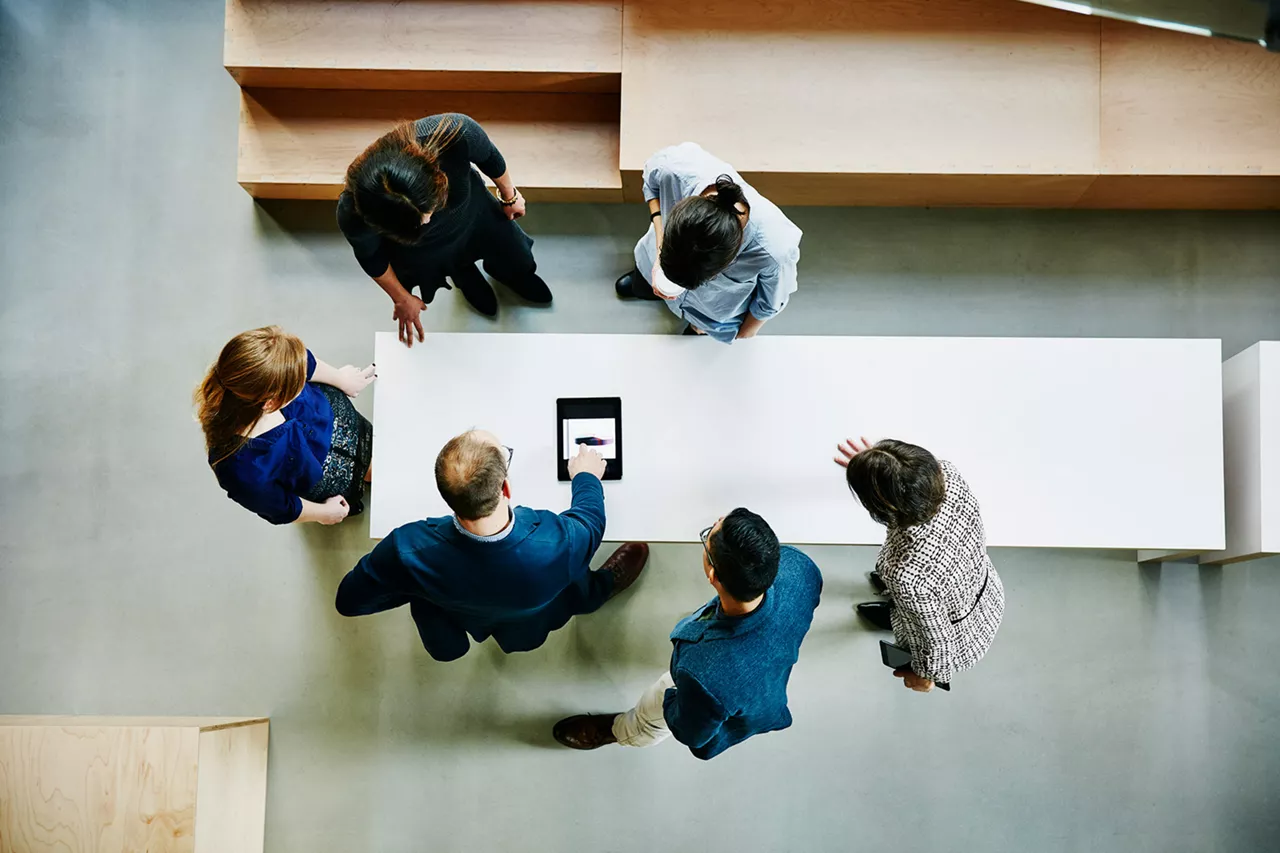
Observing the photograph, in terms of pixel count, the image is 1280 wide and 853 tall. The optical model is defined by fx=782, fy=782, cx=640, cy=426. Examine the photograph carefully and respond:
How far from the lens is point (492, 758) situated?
9.11ft

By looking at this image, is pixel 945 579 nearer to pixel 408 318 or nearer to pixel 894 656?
pixel 894 656

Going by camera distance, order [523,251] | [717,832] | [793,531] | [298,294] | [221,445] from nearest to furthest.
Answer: [221,445] → [793,531] → [523,251] → [717,832] → [298,294]

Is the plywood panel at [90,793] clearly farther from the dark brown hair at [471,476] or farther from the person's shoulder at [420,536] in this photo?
the dark brown hair at [471,476]

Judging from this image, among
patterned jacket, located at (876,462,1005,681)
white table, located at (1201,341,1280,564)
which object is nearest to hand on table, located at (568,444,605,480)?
patterned jacket, located at (876,462,1005,681)

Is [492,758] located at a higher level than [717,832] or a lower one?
higher

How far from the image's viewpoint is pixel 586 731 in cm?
268

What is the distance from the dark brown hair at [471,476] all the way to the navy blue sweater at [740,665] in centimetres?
56

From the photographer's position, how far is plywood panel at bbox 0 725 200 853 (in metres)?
2.13

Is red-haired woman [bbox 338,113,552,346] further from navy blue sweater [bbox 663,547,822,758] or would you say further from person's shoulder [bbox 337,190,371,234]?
navy blue sweater [bbox 663,547,822,758]

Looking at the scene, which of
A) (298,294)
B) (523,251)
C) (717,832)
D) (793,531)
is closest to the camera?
→ (793,531)

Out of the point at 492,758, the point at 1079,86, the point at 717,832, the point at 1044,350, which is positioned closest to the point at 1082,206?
the point at 1079,86

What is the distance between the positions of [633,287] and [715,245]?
1.15m

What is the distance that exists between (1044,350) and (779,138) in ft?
3.54

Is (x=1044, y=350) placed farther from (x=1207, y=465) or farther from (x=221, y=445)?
(x=221, y=445)
